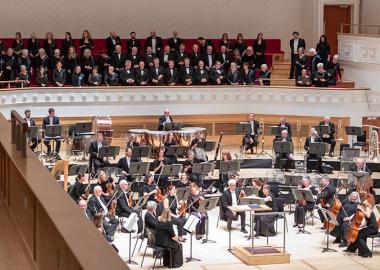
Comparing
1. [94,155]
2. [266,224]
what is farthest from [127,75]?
[266,224]

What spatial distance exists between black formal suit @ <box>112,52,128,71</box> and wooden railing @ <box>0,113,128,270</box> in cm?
1424

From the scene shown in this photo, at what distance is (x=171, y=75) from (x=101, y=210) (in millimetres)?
9337

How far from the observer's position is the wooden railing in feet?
13.1

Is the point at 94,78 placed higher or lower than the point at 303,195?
higher

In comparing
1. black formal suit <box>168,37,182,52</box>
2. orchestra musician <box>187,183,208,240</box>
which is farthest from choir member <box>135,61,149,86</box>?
orchestra musician <box>187,183,208,240</box>

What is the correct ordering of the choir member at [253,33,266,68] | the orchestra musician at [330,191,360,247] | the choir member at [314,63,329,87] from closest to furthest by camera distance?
the orchestra musician at [330,191,360,247]
the choir member at [314,63,329,87]
the choir member at [253,33,266,68]

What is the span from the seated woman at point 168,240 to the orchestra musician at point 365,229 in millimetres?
3425

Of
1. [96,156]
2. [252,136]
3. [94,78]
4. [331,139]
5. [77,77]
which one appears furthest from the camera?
[94,78]

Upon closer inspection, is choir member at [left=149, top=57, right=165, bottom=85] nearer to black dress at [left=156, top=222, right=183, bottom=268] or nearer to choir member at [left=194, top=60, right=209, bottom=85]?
choir member at [left=194, top=60, right=209, bottom=85]

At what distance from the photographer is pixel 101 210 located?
15.1 m

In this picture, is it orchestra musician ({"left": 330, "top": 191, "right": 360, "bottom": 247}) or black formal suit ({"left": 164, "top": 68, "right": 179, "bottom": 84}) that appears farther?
black formal suit ({"left": 164, "top": 68, "right": 179, "bottom": 84})

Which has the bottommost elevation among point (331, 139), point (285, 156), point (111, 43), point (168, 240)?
point (168, 240)

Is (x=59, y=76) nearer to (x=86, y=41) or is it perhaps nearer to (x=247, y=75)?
(x=86, y=41)

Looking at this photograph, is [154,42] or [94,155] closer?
[94,155]
